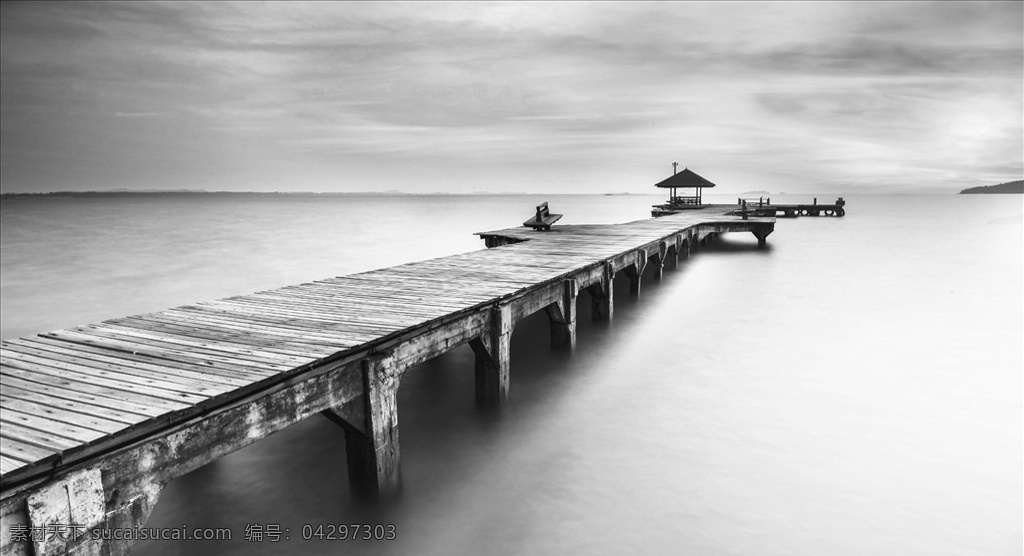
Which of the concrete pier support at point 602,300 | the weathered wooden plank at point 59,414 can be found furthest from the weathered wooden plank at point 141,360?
the concrete pier support at point 602,300

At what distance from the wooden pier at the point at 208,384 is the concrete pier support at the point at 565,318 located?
68cm

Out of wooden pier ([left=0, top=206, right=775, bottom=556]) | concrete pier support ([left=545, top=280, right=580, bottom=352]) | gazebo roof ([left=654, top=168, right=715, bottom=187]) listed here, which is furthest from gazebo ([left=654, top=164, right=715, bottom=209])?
wooden pier ([left=0, top=206, right=775, bottom=556])

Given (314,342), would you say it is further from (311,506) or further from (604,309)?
(604,309)

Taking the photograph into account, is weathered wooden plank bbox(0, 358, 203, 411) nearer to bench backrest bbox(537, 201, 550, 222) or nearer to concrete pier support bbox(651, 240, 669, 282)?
bench backrest bbox(537, 201, 550, 222)

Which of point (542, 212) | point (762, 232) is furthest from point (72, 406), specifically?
point (762, 232)

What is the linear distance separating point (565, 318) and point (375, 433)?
205 inches

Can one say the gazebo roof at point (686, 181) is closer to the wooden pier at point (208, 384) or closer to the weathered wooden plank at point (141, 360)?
the wooden pier at point (208, 384)

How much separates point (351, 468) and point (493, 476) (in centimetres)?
153

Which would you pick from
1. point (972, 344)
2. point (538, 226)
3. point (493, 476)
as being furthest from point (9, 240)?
point (972, 344)

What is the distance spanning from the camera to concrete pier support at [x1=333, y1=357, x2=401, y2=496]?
4.66 metres

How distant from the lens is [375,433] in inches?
189

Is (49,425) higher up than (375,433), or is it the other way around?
(49,425)

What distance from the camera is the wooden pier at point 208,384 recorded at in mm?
2832

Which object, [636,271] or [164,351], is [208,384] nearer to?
[164,351]
